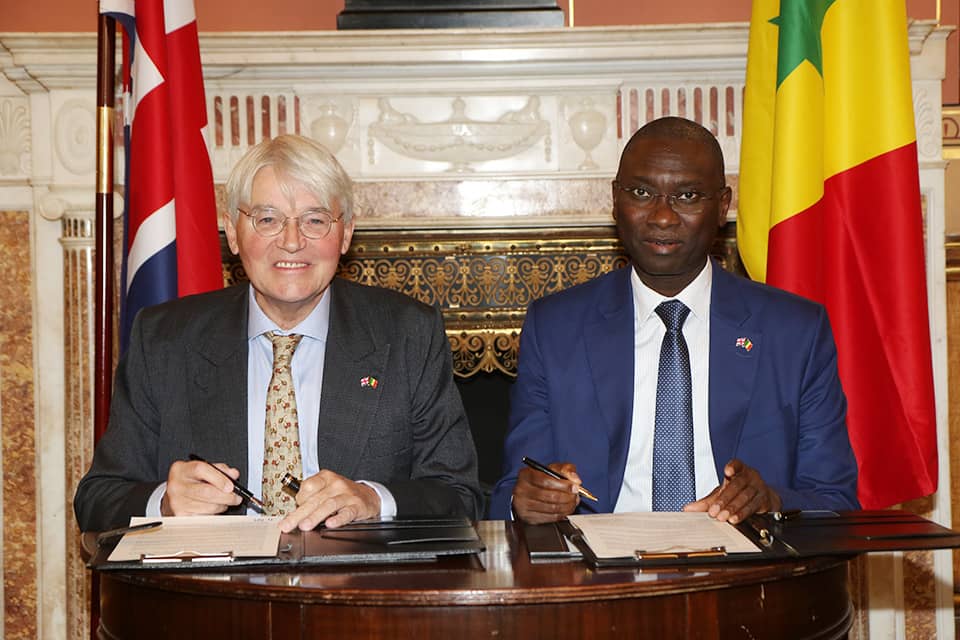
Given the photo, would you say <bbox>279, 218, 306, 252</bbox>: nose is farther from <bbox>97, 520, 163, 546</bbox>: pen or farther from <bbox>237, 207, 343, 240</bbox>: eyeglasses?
<bbox>97, 520, 163, 546</bbox>: pen

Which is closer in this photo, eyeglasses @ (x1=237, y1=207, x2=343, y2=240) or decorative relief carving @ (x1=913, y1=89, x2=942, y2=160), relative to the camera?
eyeglasses @ (x1=237, y1=207, x2=343, y2=240)

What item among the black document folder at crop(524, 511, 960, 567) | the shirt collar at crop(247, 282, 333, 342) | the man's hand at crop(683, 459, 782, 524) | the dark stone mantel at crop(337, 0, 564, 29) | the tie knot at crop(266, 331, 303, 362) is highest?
the dark stone mantel at crop(337, 0, 564, 29)

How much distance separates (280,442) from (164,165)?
143cm

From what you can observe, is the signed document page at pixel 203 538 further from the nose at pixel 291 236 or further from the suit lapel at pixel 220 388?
the nose at pixel 291 236

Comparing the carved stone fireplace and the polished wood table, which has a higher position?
the carved stone fireplace

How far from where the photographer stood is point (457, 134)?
3.63 meters

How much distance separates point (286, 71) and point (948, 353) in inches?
101

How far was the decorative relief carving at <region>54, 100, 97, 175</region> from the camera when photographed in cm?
361

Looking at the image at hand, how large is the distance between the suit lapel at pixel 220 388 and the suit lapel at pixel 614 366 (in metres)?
0.75

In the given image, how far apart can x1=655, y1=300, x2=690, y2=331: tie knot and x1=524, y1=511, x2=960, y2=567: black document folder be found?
580mm

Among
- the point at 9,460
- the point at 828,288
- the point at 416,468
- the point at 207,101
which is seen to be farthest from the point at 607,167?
the point at 9,460

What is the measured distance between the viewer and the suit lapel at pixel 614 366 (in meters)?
2.26

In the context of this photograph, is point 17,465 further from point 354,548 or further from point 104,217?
point 354,548

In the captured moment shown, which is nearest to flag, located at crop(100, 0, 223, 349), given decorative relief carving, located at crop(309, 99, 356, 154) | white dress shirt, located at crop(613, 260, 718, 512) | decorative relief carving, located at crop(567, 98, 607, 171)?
decorative relief carving, located at crop(309, 99, 356, 154)
